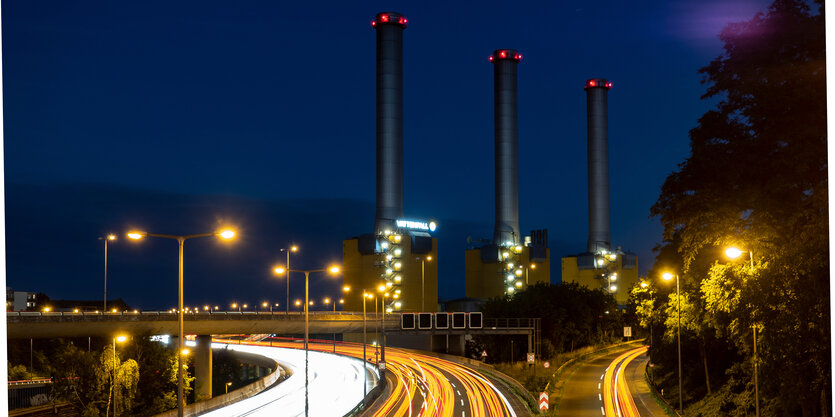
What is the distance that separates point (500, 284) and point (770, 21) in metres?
129

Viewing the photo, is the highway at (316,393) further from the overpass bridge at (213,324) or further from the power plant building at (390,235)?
the power plant building at (390,235)

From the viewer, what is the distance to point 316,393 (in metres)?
76.3

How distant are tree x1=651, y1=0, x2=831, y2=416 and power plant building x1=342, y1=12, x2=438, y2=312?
103108mm

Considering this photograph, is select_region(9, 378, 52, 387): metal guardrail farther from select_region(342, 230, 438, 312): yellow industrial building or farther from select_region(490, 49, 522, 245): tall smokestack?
select_region(490, 49, 522, 245): tall smokestack

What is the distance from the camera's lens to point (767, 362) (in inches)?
1117

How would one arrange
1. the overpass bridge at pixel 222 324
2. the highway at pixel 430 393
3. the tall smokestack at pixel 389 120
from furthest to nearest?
the tall smokestack at pixel 389 120 < the overpass bridge at pixel 222 324 < the highway at pixel 430 393

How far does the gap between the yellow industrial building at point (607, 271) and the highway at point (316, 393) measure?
7675 centimetres

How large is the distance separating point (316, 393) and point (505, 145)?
89.1 m

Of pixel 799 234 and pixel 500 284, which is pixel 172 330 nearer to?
pixel 799 234

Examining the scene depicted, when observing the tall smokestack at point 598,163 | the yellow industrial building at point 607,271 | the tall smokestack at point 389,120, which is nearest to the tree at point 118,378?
the tall smokestack at point 389,120

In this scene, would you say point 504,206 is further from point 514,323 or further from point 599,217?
point 514,323

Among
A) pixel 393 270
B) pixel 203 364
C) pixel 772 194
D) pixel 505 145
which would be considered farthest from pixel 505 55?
pixel 772 194

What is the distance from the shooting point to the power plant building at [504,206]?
15675 centimetres

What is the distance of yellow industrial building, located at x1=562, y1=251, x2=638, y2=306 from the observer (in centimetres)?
17775
